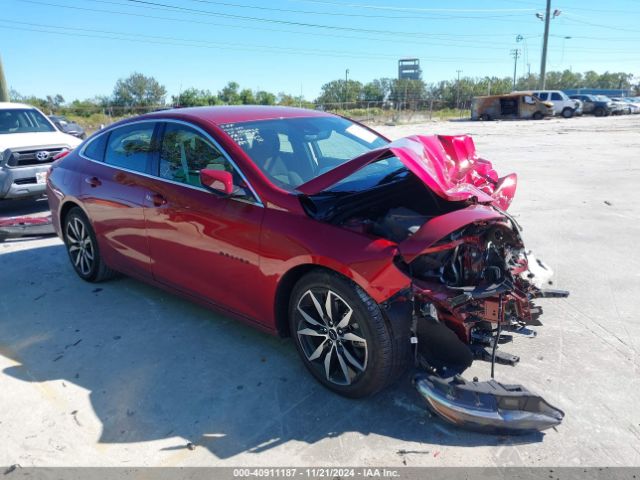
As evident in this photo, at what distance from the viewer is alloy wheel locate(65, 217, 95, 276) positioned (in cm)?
499

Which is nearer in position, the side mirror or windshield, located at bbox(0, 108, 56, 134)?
the side mirror

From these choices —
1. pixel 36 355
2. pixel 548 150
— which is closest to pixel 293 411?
pixel 36 355

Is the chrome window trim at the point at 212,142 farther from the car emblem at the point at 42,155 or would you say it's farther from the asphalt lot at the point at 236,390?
the car emblem at the point at 42,155

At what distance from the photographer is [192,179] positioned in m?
3.79

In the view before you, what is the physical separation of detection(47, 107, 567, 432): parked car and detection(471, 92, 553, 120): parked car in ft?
124

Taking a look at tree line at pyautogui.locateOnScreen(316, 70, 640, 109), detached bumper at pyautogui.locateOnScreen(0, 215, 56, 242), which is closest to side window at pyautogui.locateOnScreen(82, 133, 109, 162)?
detached bumper at pyautogui.locateOnScreen(0, 215, 56, 242)

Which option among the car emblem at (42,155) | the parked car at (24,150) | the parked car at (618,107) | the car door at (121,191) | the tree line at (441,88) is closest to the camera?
the car door at (121,191)

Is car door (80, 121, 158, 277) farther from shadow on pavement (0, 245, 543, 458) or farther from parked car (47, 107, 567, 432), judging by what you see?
shadow on pavement (0, 245, 543, 458)

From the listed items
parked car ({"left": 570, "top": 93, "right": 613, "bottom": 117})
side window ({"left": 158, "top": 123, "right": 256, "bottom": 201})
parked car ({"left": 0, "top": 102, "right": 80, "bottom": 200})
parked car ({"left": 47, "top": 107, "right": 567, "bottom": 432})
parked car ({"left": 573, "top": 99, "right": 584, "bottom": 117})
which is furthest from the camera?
parked car ({"left": 570, "top": 93, "right": 613, "bottom": 117})

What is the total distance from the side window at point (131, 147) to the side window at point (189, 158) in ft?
0.72

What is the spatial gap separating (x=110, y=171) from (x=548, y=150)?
48.1 ft

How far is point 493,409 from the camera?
2.68 metres

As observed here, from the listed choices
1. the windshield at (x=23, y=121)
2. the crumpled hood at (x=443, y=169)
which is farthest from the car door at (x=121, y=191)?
the windshield at (x=23, y=121)

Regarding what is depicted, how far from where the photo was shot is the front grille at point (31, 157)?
311 inches
